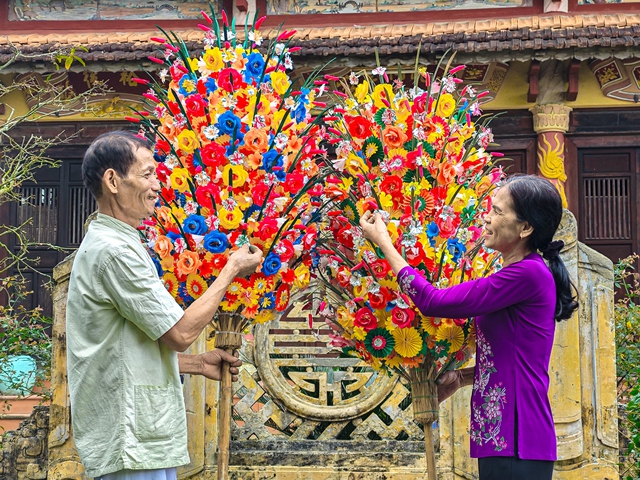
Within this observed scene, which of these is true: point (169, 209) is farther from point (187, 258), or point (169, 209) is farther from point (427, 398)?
point (427, 398)

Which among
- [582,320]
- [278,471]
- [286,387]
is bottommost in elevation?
[278,471]

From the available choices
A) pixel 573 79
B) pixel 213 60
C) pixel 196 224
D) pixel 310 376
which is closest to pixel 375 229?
pixel 196 224

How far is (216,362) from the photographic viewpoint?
3.36 meters

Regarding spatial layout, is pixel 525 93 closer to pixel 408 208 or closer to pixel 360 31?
pixel 360 31

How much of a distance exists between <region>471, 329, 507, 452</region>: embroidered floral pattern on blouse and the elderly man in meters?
0.93

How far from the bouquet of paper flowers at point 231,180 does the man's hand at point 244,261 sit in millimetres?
89

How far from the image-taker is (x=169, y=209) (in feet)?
10.9

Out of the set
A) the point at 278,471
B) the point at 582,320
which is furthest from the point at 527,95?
the point at 278,471

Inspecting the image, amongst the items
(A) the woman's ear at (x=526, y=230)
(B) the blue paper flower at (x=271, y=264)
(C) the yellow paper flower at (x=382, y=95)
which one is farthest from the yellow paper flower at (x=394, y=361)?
(C) the yellow paper flower at (x=382, y=95)

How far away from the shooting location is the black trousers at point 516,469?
2852mm

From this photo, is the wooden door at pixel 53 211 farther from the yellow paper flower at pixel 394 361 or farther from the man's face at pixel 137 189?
the man's face at pixel 137 189

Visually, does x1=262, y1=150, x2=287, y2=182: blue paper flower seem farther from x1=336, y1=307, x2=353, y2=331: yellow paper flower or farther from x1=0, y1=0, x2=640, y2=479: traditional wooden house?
x1=0, y1=0, x2=640, y2=479: traditional wooden house

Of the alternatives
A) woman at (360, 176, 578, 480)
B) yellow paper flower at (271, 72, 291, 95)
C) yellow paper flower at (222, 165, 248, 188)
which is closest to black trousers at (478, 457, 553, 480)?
woman at (360, 176, 578, 480)

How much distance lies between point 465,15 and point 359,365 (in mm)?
5940
